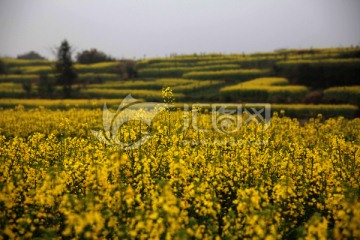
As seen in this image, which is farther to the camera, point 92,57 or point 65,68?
point 92,57

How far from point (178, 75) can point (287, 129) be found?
138ft

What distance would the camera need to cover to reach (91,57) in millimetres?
79625

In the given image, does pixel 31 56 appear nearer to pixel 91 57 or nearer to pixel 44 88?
pixel 91 57

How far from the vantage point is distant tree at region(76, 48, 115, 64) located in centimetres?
7906

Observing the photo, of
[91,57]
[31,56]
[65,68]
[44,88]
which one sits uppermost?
[31,56]

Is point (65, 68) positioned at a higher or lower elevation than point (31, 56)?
lower

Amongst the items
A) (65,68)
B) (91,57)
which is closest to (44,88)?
(65,68)

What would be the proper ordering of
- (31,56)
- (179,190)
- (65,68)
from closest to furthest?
1. (179,190)
2. (65,68)
3. (31,56)

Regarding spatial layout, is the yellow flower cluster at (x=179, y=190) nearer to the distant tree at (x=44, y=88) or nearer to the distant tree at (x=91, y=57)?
the distant tree at (x=44, y=88)

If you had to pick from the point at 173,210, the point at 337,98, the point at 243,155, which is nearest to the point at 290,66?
the point at 337,98

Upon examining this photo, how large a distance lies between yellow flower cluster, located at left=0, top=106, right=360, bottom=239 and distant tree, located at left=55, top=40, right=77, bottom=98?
3488cm

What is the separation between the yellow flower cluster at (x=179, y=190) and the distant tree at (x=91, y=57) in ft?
224

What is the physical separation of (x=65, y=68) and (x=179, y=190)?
41798 mm

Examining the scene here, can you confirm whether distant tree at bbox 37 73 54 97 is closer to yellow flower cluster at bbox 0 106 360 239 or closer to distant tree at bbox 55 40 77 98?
distant tree at bbox 55 40 77 98
